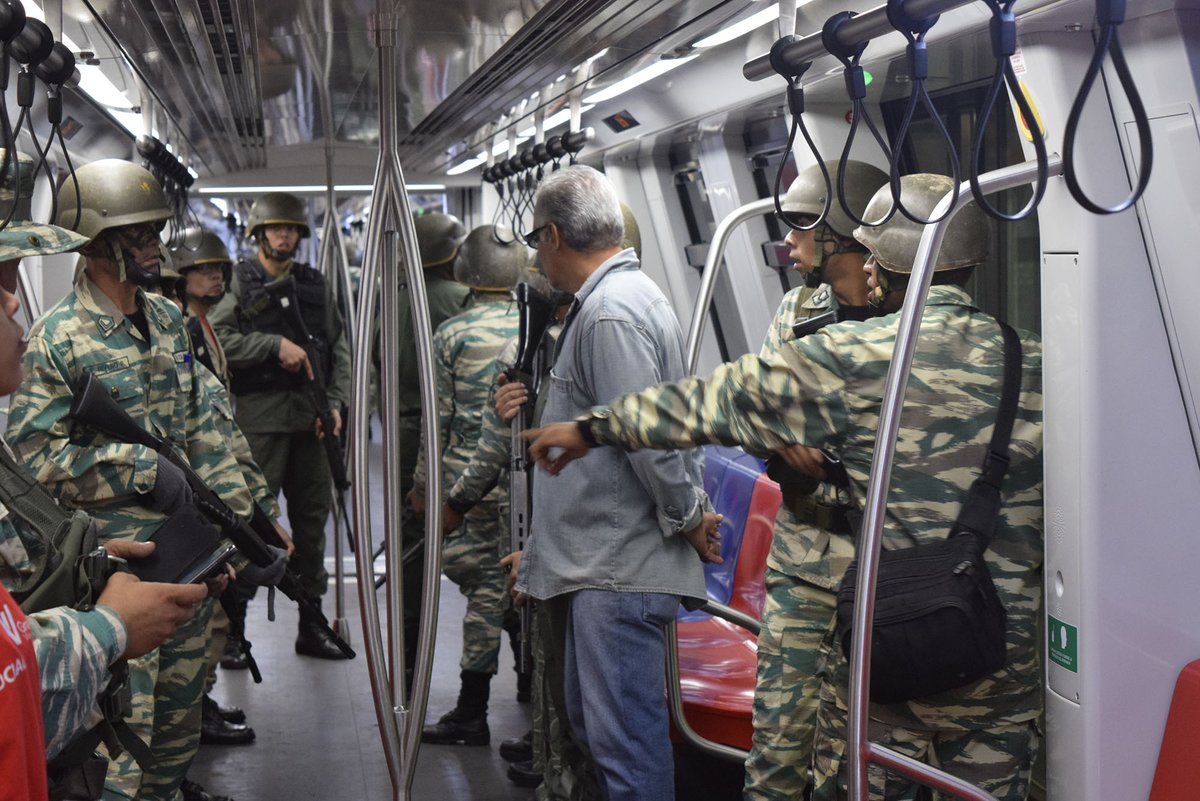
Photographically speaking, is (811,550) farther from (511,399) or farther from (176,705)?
(176,705)

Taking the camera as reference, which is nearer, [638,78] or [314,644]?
[638,78]

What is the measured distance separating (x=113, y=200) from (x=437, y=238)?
2225 mm

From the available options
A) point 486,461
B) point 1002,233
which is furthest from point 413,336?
point 1002,233

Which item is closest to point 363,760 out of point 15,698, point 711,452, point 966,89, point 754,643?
point 754,643

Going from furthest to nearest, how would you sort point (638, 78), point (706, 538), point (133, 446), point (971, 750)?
point (638, 78), point (133, 446), point (706, 538), point (971, 750)

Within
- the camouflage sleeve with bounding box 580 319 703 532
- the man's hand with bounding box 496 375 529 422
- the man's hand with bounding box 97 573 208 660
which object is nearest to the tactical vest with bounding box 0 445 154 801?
the man's hand with bounding box 97 573 208 660

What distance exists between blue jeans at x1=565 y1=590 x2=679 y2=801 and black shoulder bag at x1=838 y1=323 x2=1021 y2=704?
0.62 m

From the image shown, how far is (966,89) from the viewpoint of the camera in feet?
12.7

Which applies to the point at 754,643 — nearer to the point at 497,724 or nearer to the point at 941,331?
the point at 497,724

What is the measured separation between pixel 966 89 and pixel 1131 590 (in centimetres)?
186

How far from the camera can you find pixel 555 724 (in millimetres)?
3717

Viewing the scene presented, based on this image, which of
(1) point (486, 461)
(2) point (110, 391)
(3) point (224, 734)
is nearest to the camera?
(2) point (110, 391)

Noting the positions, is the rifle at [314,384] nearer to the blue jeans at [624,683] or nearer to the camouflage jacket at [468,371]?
the camouflage jacket at [468,371]

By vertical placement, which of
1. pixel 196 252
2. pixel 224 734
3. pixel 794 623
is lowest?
pixel 224 734
